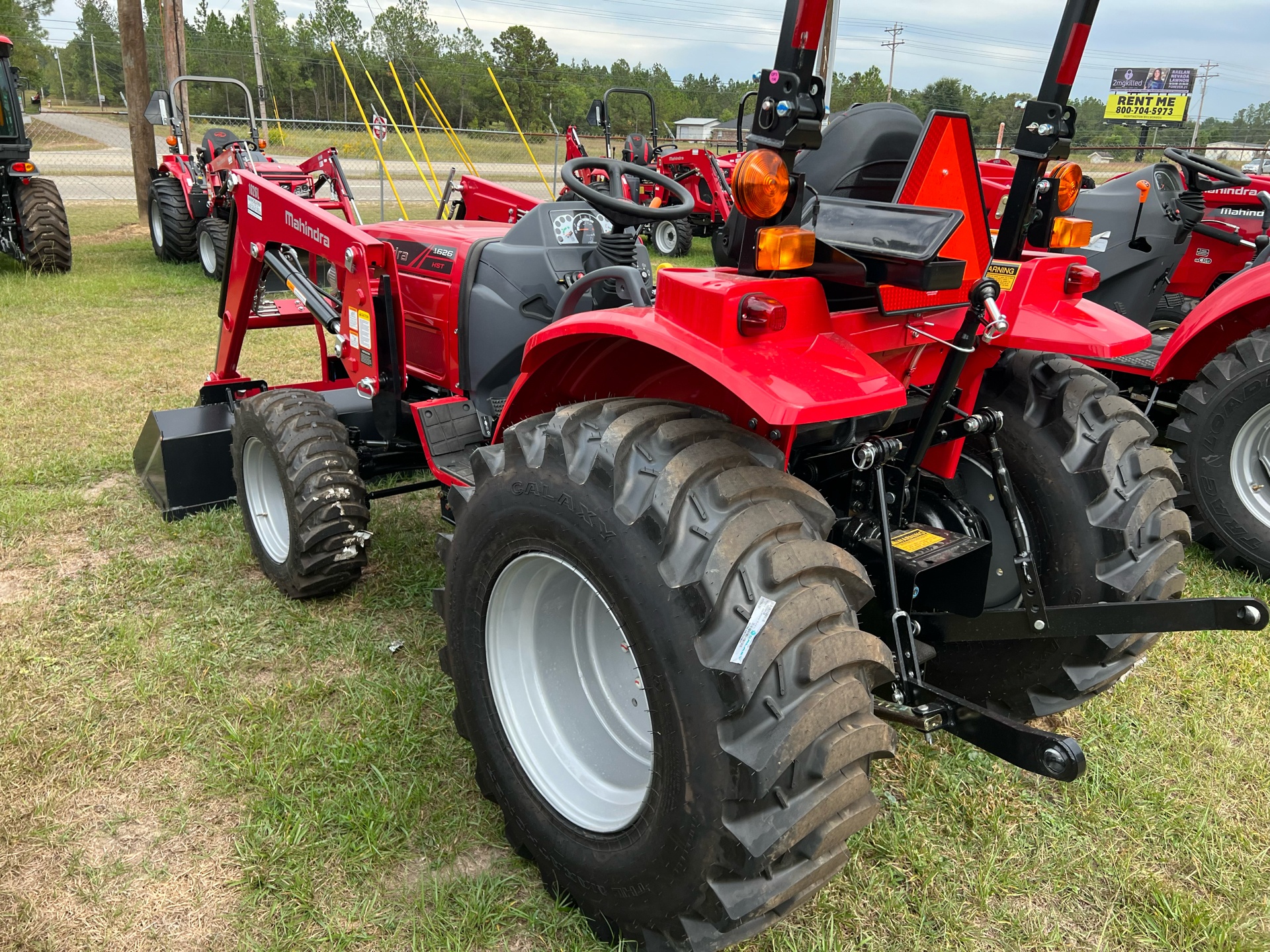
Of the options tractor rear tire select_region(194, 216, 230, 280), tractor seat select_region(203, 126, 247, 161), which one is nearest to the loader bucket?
tractor rear tire select_region(194, 216, 230, 280)

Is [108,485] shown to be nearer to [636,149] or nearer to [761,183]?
[761,183]

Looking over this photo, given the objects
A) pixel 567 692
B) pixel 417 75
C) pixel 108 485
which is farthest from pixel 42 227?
pixel 417 75

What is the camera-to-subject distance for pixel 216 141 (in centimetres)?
1070

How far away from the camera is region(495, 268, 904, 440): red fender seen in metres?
1.56

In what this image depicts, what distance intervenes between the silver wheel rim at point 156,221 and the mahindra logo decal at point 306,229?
28.2 ft

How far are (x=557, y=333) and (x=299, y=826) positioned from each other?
4.68 ft

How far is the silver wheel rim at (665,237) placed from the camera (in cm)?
1338

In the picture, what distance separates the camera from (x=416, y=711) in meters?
2.77

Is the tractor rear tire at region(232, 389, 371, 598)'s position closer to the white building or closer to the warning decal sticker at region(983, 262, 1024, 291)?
the warning decal sticker at region(983, 262, 1024, 291)

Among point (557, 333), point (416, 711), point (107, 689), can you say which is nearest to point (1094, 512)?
point (557, 333)

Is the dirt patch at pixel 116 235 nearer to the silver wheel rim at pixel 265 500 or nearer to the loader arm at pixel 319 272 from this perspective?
the loader arm at pixel 319 272

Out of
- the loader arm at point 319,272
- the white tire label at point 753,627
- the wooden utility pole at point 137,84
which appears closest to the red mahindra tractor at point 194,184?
the wooden utility pole at point 137,84

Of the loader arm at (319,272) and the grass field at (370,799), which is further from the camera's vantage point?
the loader arm at (319,272)

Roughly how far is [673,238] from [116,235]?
8.21 m
